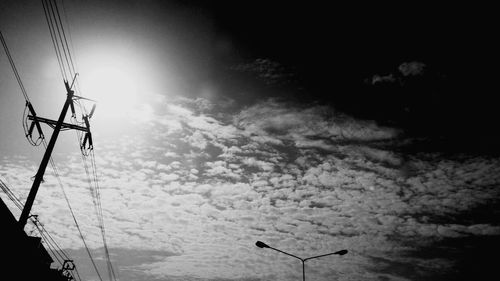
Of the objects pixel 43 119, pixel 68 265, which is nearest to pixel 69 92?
pixel 43 119

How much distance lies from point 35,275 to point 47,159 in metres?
6.24

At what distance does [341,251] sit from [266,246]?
6.21 meters

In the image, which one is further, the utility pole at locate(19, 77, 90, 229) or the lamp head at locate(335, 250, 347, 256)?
the lamp head at locate(335, 250, 347, 256)

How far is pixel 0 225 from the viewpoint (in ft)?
27.2

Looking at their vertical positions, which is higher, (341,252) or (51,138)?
(51,138)

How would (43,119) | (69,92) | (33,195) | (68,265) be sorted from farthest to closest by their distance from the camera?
(68,265), (69,92), (43,119), (33,195)

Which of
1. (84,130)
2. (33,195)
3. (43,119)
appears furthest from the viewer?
(84,130)

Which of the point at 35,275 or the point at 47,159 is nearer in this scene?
the point at 47,159

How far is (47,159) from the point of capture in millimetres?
8805

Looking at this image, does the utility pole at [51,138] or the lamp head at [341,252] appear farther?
the lamp head at [341,252]

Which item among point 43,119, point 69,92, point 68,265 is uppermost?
point 69,92

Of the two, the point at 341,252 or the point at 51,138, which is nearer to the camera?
the point at 51,138

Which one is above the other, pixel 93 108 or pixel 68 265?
pixel 93 108

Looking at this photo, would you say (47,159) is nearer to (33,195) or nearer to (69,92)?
(33,195)
